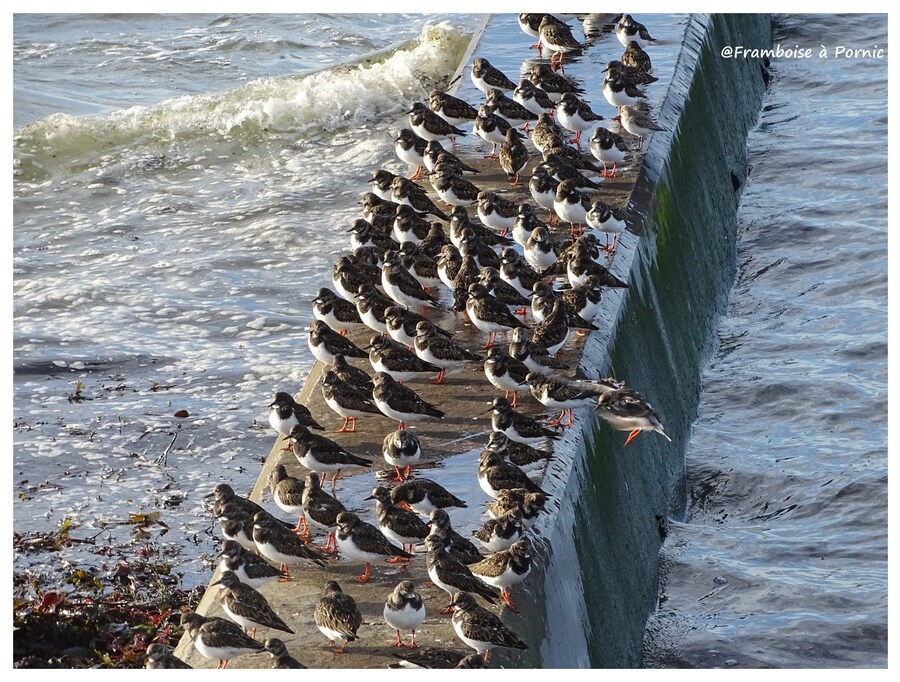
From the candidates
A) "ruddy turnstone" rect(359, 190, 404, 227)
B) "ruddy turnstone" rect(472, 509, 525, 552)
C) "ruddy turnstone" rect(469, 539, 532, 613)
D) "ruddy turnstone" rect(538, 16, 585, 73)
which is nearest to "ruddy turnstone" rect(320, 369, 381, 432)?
"ruddy turnstone" rect(472, 509, 525, 552)

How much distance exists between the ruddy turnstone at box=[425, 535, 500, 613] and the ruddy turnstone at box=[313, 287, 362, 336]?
4023 mm

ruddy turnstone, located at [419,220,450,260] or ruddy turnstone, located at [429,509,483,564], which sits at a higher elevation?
ruddy turnstone, located at [419,220,450,260]

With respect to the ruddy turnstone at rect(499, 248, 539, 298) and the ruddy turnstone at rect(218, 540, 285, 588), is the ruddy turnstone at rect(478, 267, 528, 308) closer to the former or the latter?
the ruddy turnstone at rect(499, 248, 539, 298)

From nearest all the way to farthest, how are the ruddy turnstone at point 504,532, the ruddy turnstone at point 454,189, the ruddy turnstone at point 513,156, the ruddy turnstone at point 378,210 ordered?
the ruddy turnstone at point 504,532
the ruddy turnstone at point 378,210
the ruddy turnstone at point 454,189
the ruddy turnstone at point 513,156

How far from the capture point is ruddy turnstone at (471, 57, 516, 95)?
668 inches

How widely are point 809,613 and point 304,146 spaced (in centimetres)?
1338

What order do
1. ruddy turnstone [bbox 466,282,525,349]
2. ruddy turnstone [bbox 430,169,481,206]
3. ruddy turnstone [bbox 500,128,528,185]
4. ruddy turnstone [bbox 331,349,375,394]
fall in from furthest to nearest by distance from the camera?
1. ruddy turnstone [bbox 500,128,528,185]
2. ruddy turnstone [bbox 430,169,481,206]
3. ruddy turnstone [bbox 466,282,525,349]
4. ruddy turnstone [bbox 331,349,375,394]

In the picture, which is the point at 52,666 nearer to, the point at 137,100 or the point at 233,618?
the point at 233,618

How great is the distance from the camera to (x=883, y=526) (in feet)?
40.1

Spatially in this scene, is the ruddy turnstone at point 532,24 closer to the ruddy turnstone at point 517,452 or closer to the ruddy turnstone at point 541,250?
the ruddy turnstone at point 541,250

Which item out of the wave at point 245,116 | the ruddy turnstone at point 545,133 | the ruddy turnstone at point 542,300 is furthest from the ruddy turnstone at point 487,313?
the wave at point 245,116

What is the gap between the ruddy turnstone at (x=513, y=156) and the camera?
49.4 feet

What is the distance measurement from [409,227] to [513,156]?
6.11 ft

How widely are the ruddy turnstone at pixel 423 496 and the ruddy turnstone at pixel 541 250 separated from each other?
385cm
